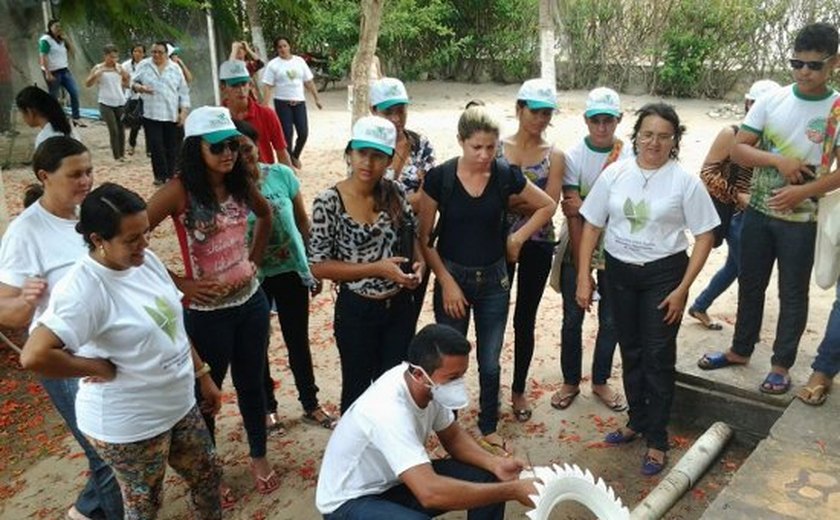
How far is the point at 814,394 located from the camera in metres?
3.81

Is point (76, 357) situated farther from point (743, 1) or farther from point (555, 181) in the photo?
point (743, 1)

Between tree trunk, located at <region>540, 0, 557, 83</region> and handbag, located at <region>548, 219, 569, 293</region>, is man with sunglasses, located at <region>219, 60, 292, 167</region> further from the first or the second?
tree trunk, located at <region>540, 0, 557, 83</region>

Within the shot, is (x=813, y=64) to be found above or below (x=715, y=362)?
above

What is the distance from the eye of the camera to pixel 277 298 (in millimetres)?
4207

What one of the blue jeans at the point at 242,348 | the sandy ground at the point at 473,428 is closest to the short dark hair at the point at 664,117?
the sandy ground at the point at 473,428

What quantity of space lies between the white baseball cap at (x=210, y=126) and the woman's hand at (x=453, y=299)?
4.40 ft

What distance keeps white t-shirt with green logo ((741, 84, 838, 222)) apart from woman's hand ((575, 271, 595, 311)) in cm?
96

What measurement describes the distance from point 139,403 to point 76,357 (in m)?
0.32

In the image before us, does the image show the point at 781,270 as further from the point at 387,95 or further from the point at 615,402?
the point at 387,95

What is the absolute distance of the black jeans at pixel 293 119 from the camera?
10594 millimetres

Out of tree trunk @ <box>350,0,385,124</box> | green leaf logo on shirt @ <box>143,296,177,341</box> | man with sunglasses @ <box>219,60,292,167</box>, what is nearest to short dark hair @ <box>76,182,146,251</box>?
green leaf logo on shirt @ <box>143,296,177,341</box>

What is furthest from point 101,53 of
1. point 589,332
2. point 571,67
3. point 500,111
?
point 589,332

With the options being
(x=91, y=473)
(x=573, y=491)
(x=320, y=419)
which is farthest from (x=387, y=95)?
(x=91, y=473)

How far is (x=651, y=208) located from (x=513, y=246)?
0.74 meters
